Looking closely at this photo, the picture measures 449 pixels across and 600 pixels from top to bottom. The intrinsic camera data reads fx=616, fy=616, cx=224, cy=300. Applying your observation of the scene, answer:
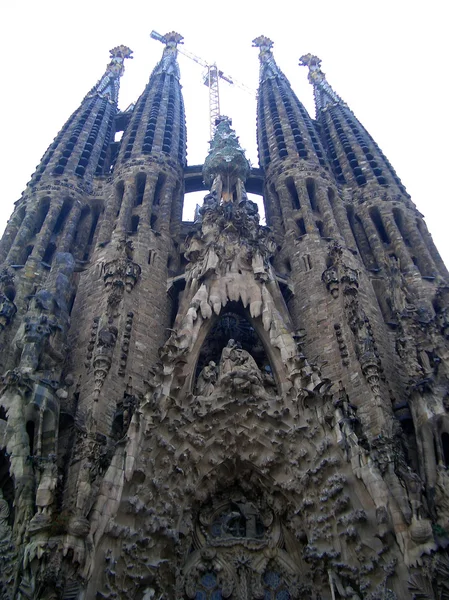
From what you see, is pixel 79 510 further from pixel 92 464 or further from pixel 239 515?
pixel 239 515

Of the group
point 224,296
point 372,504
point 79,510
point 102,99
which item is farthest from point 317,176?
point 79,510

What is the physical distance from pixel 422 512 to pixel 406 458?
2794 mm

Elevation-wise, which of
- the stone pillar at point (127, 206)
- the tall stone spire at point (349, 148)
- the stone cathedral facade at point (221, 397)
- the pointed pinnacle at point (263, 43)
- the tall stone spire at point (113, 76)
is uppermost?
the pointed pinnacle at point (263, 43)

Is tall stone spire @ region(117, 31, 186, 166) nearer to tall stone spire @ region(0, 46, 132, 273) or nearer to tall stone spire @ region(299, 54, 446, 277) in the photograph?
tall stone spire @ region(0, 46, 132, 273)

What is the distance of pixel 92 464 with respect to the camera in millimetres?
11406

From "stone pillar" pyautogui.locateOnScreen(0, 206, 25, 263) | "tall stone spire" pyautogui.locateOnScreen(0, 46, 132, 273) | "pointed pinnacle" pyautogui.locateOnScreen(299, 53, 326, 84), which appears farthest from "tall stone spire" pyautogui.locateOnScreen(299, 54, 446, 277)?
"stone pillar" pyautogui.locateOnScreen(0, 206, 25, 263)

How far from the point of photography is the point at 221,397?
42.3 ft

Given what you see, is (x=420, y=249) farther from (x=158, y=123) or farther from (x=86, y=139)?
(x=86, y=139)

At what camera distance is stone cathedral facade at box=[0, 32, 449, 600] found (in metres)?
10.3

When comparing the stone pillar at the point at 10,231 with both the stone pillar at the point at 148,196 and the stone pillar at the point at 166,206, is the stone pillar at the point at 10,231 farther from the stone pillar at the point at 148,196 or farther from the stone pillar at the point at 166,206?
the stone pillar at the point at 166,206

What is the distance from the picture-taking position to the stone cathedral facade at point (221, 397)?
10.3 metres

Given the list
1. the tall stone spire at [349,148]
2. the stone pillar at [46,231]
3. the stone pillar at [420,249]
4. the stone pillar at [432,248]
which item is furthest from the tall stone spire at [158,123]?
the stone pillar at [432,248]

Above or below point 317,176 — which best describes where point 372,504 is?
below

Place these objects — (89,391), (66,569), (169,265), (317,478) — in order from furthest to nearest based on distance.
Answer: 1. (169,265)
2. (89,391)
3. (317,478)
4. (66,569)
